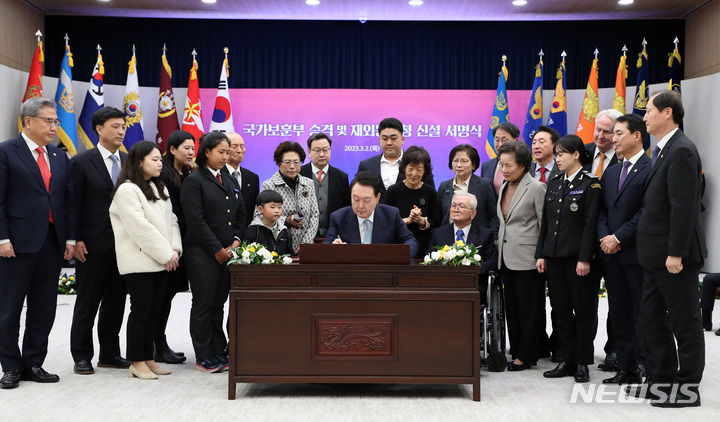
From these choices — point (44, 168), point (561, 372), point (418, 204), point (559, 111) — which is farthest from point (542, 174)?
point (559, 111)

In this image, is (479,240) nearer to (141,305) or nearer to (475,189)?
(475,189)

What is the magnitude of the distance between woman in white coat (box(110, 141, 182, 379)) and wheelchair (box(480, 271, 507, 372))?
1.88 m

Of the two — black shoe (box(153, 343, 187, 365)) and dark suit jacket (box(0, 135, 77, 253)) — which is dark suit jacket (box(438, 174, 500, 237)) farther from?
dark suit jacket (box(0, 135, 77, 253))

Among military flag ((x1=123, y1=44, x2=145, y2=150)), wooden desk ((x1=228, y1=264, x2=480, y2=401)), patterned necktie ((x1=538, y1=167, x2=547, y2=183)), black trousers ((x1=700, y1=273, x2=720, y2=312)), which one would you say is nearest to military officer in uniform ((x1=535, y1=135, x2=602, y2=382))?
patterned necktie ((x1=538, y1=167, x2=547, y2=183))

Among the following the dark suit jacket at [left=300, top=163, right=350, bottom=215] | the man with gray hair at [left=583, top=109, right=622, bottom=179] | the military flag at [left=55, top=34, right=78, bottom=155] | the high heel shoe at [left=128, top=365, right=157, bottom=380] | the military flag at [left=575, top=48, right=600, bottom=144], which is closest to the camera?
the high heel shoe at [left=128, top=365, right=157, bottom=380]

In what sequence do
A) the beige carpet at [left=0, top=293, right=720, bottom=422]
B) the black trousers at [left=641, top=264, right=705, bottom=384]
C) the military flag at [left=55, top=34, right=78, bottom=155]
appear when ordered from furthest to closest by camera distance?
1. the military flag at [left=55, top=34, right=78, bottom=155]
2. the black trousers at [left=641, top=264, right=705, bottom=384]
3. the beige carpet at [left=0, top=293, right=720, bottom=422]

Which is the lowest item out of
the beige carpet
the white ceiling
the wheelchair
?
the beige carpet

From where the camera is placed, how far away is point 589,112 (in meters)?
8.48

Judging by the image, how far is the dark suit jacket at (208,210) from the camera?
13.1 feet

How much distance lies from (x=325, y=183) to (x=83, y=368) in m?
1.98

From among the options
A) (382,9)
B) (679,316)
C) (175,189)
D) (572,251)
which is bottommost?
(679,316)

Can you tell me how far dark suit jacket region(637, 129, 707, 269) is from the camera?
330 centimetres

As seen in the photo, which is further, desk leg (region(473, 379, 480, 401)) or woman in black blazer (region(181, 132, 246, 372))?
woman in black blazer (region(181, 132, 246, 372))

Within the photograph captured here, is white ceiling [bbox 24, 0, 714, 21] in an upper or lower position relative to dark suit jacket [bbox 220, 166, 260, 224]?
upper
